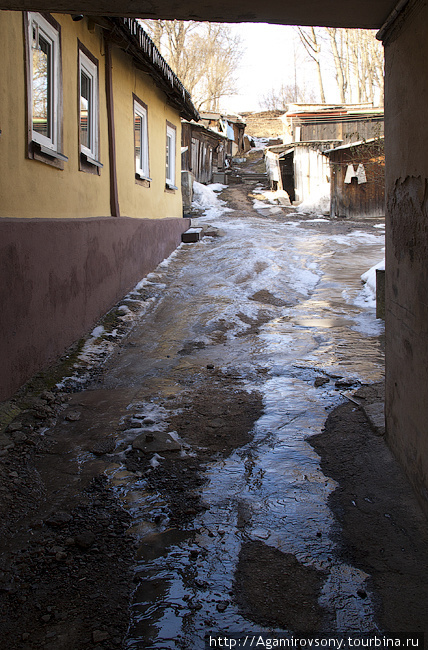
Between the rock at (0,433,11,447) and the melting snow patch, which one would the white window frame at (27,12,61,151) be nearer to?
the rock at (0,433,11,447)

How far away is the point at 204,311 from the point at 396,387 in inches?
164

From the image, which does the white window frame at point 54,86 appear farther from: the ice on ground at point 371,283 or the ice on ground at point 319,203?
the ice on ground at point 319,203

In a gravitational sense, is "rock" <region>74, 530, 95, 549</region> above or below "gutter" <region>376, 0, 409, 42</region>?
below

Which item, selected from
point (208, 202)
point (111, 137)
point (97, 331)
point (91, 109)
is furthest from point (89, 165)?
point (208, 202)

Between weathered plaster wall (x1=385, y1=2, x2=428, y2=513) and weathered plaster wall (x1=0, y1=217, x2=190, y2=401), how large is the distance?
8.78 feet

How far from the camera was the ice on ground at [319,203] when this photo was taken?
759 inches

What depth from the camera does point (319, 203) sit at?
19.4m

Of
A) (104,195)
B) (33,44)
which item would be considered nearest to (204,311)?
(104,195)

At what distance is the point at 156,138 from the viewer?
10.4m

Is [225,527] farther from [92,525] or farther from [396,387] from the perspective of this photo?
[396,387]

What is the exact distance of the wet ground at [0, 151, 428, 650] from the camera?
1.88m

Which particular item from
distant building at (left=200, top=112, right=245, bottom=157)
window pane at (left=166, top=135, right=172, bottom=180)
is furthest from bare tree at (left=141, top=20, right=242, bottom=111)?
window pane at (left=166, top=135, right=172, bottom=180)

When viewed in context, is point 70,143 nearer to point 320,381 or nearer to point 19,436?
point 19,436

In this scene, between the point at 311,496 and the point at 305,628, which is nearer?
the point at 305,628
